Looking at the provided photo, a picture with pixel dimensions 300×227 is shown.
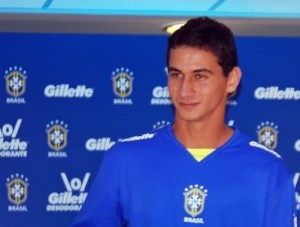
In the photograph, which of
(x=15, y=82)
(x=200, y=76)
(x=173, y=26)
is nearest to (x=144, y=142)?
(x=200, y=76)

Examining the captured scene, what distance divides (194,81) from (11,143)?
1317 mm

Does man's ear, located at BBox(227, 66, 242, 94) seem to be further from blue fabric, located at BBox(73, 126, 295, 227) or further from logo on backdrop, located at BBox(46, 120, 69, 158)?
logo on backdrop, located at BBox(46, 120, 69, 158)

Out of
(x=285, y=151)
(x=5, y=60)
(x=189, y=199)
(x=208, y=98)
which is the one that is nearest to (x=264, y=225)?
(x=189, y=199)

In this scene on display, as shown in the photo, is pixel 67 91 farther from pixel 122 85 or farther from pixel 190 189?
pixel 190 189

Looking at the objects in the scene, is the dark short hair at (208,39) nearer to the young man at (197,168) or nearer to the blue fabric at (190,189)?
the young man at (197,168)

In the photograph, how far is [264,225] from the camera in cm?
179

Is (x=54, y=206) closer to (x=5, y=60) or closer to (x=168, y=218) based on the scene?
(x=5, y=60)

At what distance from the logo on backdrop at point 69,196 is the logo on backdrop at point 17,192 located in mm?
102

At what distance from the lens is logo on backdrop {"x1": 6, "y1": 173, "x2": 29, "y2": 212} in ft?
9.40

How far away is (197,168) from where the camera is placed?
1.85m

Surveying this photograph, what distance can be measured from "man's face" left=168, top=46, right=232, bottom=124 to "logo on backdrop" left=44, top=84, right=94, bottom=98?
3.74 ft

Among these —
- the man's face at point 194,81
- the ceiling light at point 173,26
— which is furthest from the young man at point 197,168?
the ceiling light at point 173,26

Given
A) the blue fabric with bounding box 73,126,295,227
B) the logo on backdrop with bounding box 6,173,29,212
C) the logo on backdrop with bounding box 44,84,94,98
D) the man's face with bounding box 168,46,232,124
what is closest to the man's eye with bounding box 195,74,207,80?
the man's face with bounding box 168,46,232,124

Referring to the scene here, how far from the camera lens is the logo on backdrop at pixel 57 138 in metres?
2.87
